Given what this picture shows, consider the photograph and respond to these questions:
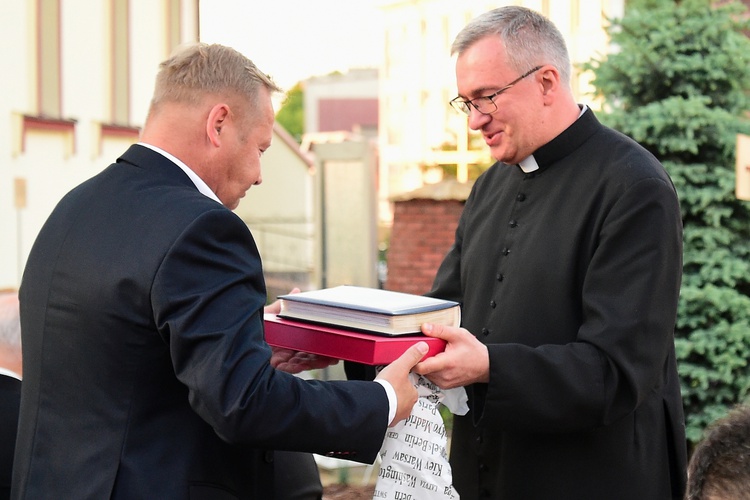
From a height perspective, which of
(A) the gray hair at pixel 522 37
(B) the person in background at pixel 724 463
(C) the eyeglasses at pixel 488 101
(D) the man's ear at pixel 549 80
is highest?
(A) the gray hair at pixel 522 37

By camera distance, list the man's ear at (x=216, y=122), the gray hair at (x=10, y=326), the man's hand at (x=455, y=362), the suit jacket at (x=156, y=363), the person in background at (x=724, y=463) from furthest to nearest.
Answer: the gray hair at (x=10, y=326)
the man's hand at (x=455, y=362)
the man's ear at (x=216, y=122)
the suit jacket at (x=156, y=363)
the person in background at (x=724, y=463)

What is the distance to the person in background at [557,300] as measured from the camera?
2322mm

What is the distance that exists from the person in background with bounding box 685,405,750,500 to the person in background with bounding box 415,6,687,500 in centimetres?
60

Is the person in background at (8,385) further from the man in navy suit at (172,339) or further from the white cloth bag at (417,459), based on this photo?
the white cloth bag at (417,459)

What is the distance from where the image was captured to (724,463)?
5.36ft

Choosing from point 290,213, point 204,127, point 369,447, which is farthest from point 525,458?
point 290,213

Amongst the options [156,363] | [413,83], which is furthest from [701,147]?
[413,83]

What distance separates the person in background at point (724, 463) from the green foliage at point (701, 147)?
4509mm

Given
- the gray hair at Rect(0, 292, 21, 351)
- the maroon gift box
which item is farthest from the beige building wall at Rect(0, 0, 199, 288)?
the maroon gift box

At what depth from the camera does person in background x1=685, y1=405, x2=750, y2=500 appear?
5.26 ft

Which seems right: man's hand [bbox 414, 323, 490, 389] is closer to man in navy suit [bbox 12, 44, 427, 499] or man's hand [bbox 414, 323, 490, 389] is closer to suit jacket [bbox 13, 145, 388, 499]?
man in navy suit [bbox 12, 44, 427, 499]

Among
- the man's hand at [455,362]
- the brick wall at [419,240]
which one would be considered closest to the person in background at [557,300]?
the man's hand at [455,362]

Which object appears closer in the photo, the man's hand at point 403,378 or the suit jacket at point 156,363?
the suit jacket at point 156,363

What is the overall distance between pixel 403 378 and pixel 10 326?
1.43 metres
